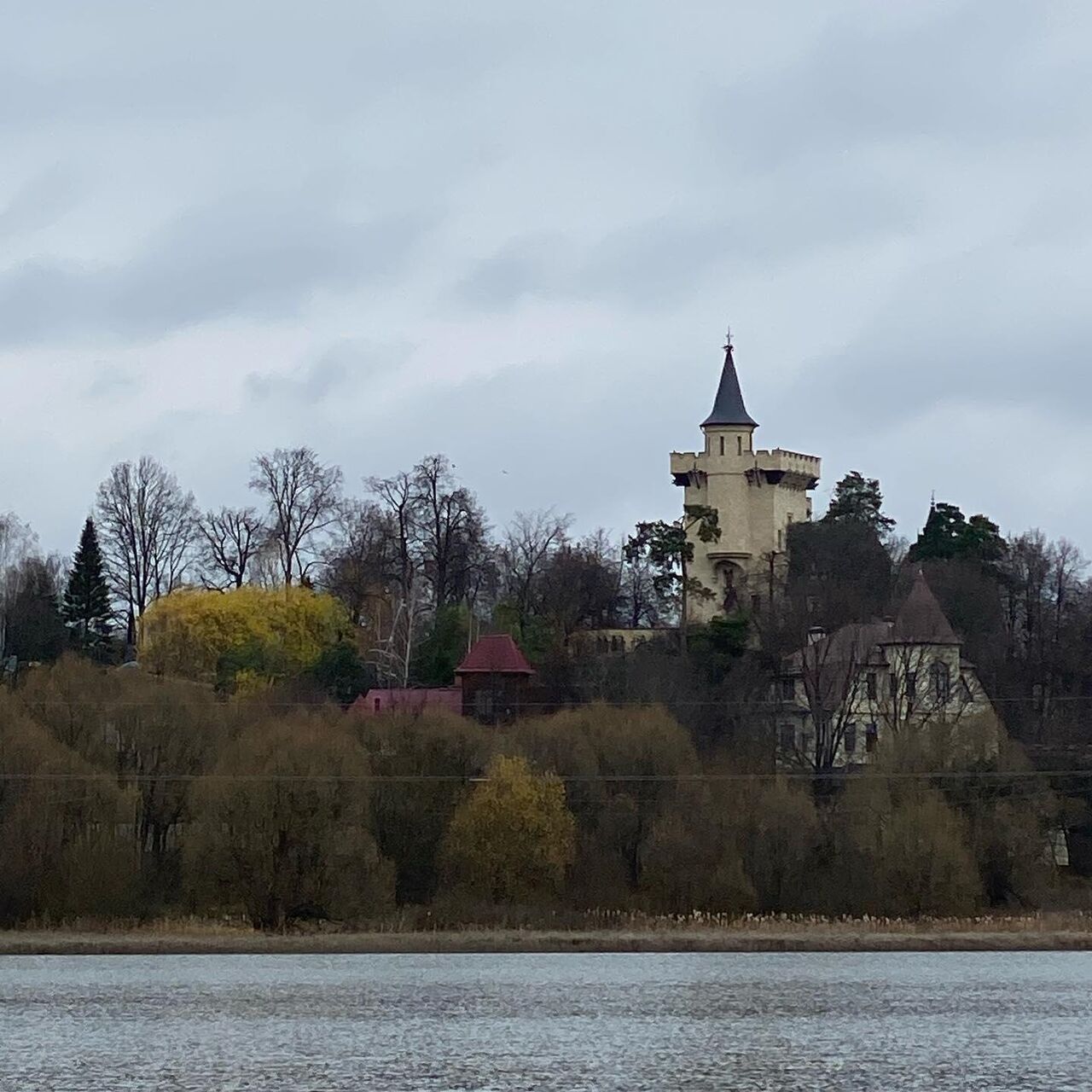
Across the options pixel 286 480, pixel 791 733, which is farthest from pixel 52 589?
pixel 791 733

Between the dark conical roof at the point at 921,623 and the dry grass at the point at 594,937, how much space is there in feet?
121

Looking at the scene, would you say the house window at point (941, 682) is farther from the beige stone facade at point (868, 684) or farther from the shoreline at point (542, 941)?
the shoreline at point (542, 941)

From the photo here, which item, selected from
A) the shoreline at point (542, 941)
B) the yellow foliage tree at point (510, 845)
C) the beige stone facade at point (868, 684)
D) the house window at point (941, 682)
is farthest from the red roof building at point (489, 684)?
the shoreline at point (542, 941)

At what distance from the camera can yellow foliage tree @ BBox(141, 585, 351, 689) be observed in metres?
112

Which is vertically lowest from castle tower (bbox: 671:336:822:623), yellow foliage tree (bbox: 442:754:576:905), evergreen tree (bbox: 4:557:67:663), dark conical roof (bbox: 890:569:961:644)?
yellow foliage tree (bbox: 442:754:576:905)

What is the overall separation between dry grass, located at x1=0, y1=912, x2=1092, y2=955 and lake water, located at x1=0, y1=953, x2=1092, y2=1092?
3.17 metres

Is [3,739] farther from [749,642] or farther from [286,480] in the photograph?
[286,480]

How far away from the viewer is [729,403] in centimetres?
14912

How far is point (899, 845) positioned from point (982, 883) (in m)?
3.33

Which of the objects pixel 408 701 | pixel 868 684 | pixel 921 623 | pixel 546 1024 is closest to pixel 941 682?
pixel 868 684

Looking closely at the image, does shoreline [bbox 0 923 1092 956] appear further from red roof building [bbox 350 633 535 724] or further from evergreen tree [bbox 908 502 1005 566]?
evergreen tree [bbox 908 502 1005 566]

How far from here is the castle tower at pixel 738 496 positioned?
14100cm

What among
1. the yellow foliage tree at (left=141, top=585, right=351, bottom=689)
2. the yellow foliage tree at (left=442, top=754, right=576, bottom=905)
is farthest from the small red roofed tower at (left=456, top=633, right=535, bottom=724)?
the yellow foliage tree at (left=442, top=754, right=576, bottom=905)

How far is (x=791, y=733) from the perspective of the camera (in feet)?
331
